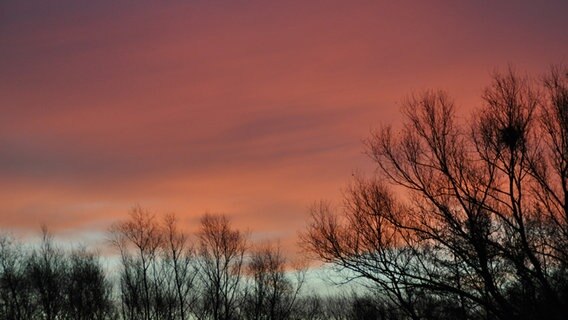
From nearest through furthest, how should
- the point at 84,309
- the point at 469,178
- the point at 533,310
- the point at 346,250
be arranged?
the point at 533,310, the point at 469,178, the point at 346,250, the point at 84,309

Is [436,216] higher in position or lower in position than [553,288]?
higher

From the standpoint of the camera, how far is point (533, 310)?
749 inches

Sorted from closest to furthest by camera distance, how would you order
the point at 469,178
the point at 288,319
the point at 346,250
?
the point at 469,178 → the point at 346,250 → the point at 288,319

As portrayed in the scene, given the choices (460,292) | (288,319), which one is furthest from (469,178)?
(288,319)

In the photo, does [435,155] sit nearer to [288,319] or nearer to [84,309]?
[84,309]

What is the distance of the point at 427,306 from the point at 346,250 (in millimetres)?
4204

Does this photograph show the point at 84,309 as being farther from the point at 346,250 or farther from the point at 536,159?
the point at 536,159

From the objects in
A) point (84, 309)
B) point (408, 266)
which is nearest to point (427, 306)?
point (408, 266)

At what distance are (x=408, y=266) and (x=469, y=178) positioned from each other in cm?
396

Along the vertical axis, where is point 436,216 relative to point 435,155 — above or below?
below

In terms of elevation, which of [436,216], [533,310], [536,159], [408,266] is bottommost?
[533,310]

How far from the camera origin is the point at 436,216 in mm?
20562

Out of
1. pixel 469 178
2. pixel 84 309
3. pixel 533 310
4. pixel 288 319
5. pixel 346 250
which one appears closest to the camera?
pixel 533 310

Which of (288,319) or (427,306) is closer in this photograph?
(427,306)
